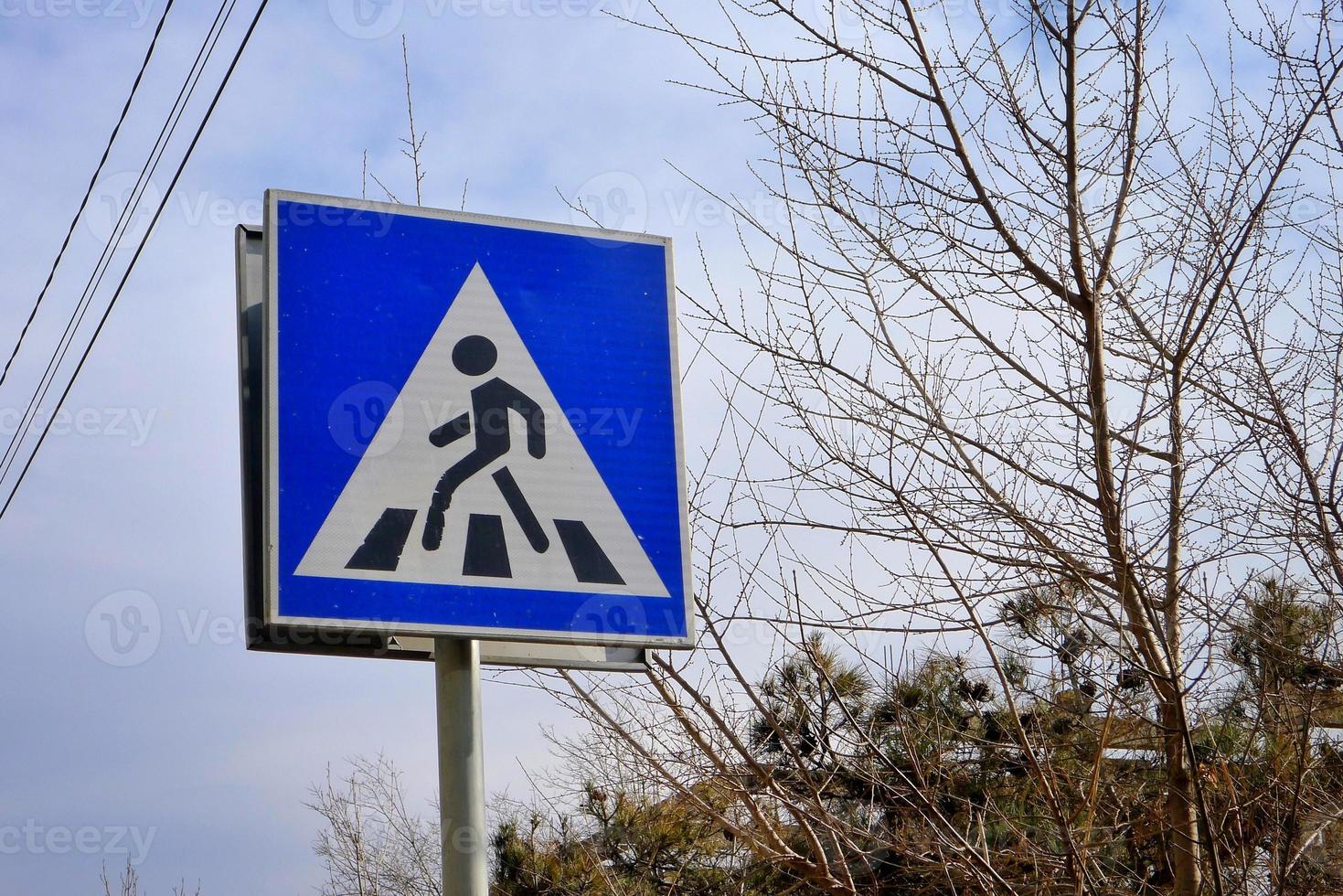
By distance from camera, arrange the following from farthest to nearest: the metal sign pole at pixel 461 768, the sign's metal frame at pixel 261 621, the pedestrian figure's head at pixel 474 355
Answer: the pedestrian figure's head at pixel 474 355
the sign's metal frame at pixel 261 621
the metal sign pole at pixel 461 768

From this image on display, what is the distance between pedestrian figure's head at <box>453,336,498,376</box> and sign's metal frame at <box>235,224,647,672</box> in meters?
0.28

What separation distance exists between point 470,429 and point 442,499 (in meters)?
0.11

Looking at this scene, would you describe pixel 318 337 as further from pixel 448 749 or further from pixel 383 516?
pixel 448 749

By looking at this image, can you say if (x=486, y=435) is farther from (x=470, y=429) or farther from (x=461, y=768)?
(x=461, y=768)

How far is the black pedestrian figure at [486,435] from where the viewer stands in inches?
74.5

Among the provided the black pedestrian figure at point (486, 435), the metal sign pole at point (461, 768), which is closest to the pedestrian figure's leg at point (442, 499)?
the black pedestrian figure at point (486, 435)

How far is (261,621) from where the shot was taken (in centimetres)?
184

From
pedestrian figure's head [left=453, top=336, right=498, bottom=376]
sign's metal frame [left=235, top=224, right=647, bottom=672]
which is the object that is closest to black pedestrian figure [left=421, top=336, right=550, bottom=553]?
pedestrian figure's head [left=453, top=336, right=498, bottom=376]

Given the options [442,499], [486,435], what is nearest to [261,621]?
[442,499]

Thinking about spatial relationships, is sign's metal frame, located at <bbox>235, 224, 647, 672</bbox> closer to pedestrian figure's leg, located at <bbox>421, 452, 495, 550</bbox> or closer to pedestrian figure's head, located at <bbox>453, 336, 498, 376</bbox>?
pedestrian figure's leg, located at <bbox>421, 452, 495, 550</bbox>

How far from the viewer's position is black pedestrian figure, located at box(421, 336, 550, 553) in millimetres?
1892

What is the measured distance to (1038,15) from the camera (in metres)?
4.41

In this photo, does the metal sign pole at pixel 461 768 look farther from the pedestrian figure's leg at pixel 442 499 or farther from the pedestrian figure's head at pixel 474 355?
the pedestrian figure's head at pixel 474 355

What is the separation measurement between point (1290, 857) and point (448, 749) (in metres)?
2.84
